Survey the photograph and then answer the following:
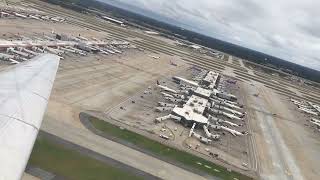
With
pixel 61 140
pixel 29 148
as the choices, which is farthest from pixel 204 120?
pixel 29 148

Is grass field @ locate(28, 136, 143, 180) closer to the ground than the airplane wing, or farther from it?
closer to the ground

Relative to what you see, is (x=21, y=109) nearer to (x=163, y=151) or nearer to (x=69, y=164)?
(x=69, y=164)

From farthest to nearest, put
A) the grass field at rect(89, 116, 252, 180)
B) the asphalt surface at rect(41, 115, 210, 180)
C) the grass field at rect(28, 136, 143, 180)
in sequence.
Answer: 1. the grass field at rect(89, 116, 252, 180)
2. the asphalt surface at rect(41, 115, 210, 180)
3. the grass field at rect(28, 136, 143, 180)

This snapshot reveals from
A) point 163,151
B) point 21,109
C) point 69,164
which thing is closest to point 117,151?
point 163,151

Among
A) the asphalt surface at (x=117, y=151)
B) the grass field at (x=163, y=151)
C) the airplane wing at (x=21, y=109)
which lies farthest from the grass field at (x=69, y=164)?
the airplane wing at (x=21, y=109)

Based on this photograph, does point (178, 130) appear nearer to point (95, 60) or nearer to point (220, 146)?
point (220, 146)

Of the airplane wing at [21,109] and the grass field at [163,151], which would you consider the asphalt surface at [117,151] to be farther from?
the airplane wing at [21,109]

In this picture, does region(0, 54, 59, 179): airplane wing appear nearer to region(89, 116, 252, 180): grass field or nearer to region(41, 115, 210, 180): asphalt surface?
region(41, 115, 210, 180): asphalt surface

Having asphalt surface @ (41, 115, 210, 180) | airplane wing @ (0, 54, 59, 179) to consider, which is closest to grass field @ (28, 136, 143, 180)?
asphalt surface @ (41, 115, 210, 180)
